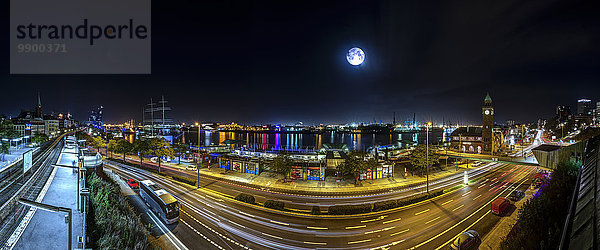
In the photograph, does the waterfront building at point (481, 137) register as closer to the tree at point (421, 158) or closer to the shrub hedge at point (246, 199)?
the tree at point (421, 158)

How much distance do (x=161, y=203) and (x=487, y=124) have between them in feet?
240

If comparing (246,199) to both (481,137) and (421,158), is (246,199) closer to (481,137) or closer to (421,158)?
(421,158)

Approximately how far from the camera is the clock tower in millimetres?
53562

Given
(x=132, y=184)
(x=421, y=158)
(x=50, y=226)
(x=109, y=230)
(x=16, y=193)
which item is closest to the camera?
(x=109, y=230)

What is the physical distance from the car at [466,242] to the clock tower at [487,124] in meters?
54.9

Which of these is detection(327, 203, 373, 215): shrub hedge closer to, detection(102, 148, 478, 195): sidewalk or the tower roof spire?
detection(102, 148, 478, 195): sidewalk

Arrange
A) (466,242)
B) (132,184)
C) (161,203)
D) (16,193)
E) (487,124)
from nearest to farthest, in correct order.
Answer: (16,193)
(466,242)
(161,203)
(132,184)
(487,124)

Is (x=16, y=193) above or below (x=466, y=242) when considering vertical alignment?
above

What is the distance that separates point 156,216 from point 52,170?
25.5 feet

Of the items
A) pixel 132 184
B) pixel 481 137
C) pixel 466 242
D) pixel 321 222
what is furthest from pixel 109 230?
pixel 481 137

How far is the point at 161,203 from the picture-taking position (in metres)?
15.6

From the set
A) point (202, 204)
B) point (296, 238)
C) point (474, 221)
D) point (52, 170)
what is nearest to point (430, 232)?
point (474, 221)

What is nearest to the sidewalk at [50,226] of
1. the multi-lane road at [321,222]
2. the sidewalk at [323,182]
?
the multi-lane road at [321,222]

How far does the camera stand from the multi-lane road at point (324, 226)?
1320 centimetres
